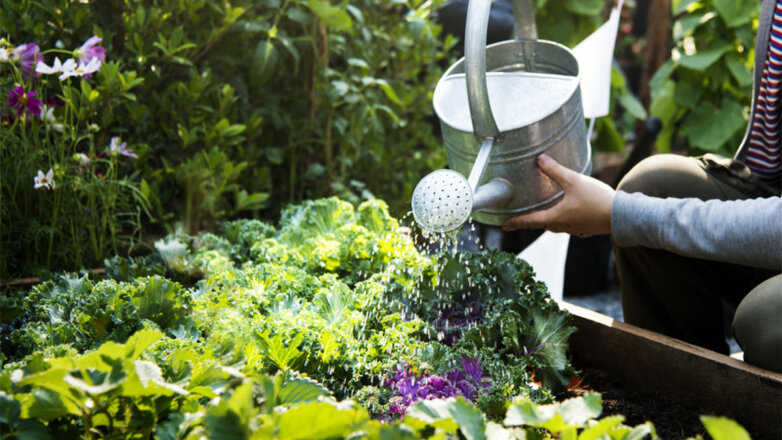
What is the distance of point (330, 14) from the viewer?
1935 mm

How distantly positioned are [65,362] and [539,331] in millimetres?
844

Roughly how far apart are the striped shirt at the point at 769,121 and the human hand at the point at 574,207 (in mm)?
455

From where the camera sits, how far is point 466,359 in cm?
119

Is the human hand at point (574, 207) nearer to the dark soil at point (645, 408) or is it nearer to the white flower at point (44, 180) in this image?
the dark soil at point (645, 408)

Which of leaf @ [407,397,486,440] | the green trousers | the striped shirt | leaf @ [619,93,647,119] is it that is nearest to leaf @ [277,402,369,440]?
leaf @ [407,397,486,440]

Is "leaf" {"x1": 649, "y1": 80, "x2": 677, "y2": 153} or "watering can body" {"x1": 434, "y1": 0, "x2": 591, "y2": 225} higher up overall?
"watering can body" {"x1": 434, "y1": 0, "x2": 591, "y2": 225}

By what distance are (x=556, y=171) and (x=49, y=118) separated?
108 centimetres

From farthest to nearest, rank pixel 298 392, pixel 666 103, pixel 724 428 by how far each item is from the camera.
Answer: pixel 666 103, pixel 298 392, pixel 724 428

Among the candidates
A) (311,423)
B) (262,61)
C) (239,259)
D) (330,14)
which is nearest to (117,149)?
(239,259)

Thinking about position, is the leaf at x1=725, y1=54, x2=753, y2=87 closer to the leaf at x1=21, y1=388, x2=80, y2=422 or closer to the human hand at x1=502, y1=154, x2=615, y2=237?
the human hand at x1=502, y1=154, x2=615, y2=237

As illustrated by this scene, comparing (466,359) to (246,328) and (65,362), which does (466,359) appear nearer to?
(246,328)

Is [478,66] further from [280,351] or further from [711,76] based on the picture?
[711,76]

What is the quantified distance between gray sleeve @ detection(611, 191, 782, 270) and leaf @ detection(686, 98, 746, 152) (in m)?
1.91

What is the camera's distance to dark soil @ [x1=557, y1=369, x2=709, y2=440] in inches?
47.1
